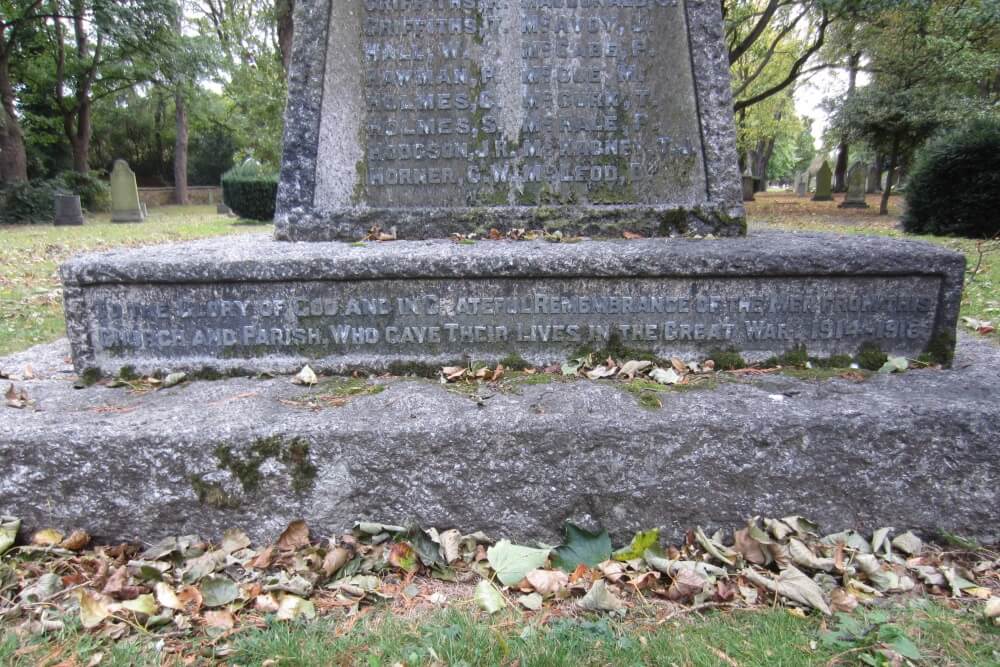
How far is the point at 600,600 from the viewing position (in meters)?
1.92

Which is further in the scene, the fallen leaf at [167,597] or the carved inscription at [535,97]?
the carved inscription at [535,97]

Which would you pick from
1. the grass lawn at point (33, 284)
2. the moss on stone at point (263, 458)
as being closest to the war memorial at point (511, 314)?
the moss on stone at point (263, 458)

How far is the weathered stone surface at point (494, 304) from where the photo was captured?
102 inches

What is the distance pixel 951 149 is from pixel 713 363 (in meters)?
10.2

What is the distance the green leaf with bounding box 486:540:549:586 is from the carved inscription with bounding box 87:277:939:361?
2.73 ft

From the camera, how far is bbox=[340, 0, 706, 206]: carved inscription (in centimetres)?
354

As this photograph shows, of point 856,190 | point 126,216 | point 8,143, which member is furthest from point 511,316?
point 8,143

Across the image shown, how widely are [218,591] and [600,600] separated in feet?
3.85

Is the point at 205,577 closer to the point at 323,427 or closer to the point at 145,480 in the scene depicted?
the point at 145,480

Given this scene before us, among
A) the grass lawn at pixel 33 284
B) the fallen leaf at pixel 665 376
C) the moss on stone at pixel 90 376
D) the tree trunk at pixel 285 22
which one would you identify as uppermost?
the tree trunk at pixel 285 22

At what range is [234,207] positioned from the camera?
16812mm

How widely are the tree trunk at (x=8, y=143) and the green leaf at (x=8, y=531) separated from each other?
2012cm

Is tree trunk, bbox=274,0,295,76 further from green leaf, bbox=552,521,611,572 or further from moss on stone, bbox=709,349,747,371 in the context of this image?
green leaf, bbox=552,521,611,572

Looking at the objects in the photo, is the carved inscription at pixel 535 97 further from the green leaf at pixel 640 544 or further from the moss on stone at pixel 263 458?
the green leaf at pixel 640 544
